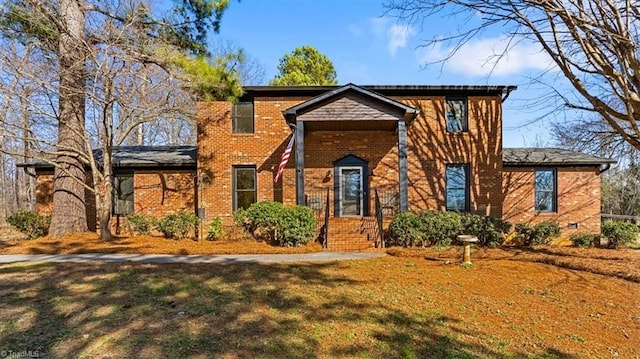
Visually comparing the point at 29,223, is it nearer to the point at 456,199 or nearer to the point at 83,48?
the point at 83,48

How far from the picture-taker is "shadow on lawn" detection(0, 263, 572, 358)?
3844mm

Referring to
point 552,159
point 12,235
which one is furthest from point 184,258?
point 552,159

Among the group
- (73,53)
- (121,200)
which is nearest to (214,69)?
(73,53)

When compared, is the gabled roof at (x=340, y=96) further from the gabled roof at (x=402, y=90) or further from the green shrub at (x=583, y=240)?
the green shrub at (x=583, y=240)

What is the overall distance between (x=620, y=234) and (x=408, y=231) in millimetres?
7207

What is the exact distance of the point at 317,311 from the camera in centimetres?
495

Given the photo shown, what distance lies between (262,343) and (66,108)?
456 inches

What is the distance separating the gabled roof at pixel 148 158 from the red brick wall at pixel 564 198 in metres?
12.7

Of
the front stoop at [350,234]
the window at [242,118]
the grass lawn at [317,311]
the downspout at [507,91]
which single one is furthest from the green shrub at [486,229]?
the window at [242,118]

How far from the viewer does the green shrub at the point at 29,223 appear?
1188cm

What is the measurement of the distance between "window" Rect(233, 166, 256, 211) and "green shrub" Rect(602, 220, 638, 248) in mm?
12193

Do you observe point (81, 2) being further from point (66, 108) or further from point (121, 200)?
point (121, 200)

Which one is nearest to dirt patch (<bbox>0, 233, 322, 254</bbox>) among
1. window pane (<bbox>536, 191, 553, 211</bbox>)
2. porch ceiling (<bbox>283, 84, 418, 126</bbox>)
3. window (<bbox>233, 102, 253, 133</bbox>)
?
porch ceiling (<bbox>283, 84, 418, 126</bbox>)

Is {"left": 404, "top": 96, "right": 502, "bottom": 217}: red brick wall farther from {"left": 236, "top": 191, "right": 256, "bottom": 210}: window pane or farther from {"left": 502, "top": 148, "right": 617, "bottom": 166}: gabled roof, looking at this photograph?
{"left": 236, "top": 191, "right": 256, "bottom": 210}: window pane
